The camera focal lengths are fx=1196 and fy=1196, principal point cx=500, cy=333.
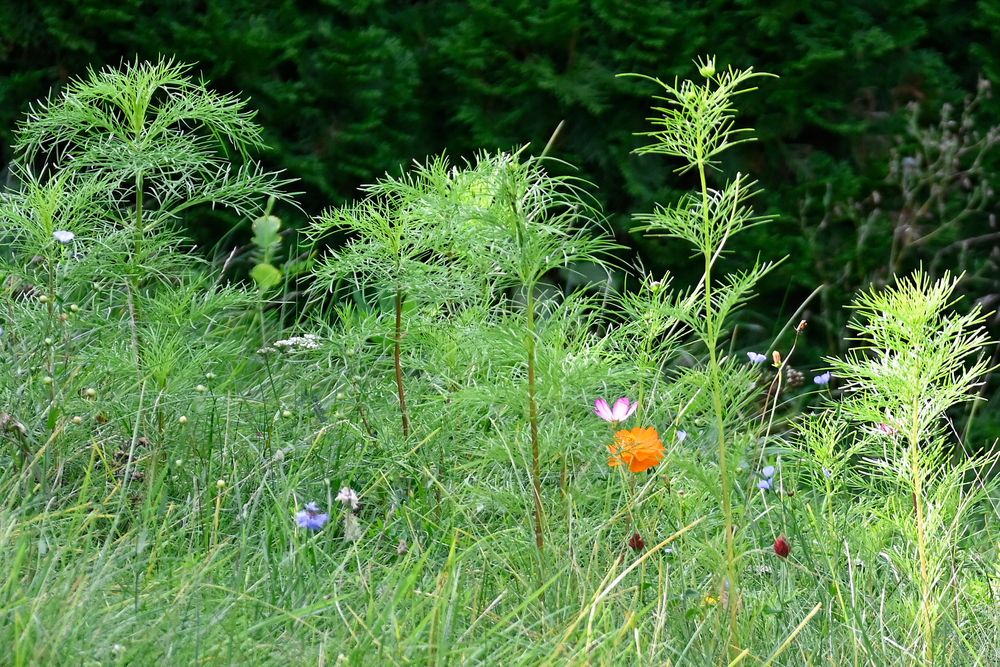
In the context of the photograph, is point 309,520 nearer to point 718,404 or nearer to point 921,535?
point 718,404

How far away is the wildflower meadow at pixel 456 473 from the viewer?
2127mm

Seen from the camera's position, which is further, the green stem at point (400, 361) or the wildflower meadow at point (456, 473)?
the green stem at point (400, 361)

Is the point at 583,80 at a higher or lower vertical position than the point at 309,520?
higher

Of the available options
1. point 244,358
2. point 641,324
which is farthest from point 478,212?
point 244,358

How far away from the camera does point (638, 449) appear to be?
7.87ft

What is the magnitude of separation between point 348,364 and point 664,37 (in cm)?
202

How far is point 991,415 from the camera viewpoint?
4398mm

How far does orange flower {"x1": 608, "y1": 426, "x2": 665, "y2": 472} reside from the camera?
93.7 inches

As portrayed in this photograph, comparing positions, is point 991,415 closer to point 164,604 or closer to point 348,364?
point 348,364

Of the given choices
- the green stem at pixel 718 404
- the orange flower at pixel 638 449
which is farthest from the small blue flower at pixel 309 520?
the green stem at pixel 718 404

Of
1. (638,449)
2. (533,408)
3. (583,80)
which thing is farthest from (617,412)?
(583,80)

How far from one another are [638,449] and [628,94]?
253 cm

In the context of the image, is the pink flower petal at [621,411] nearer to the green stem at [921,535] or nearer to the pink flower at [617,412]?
the pink flower at [617,412]

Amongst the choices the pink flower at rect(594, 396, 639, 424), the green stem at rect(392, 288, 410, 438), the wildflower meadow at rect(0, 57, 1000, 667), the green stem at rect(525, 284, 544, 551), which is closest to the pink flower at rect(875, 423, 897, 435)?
the wildflower meadow at rect(0, 57, 1000, 667)
